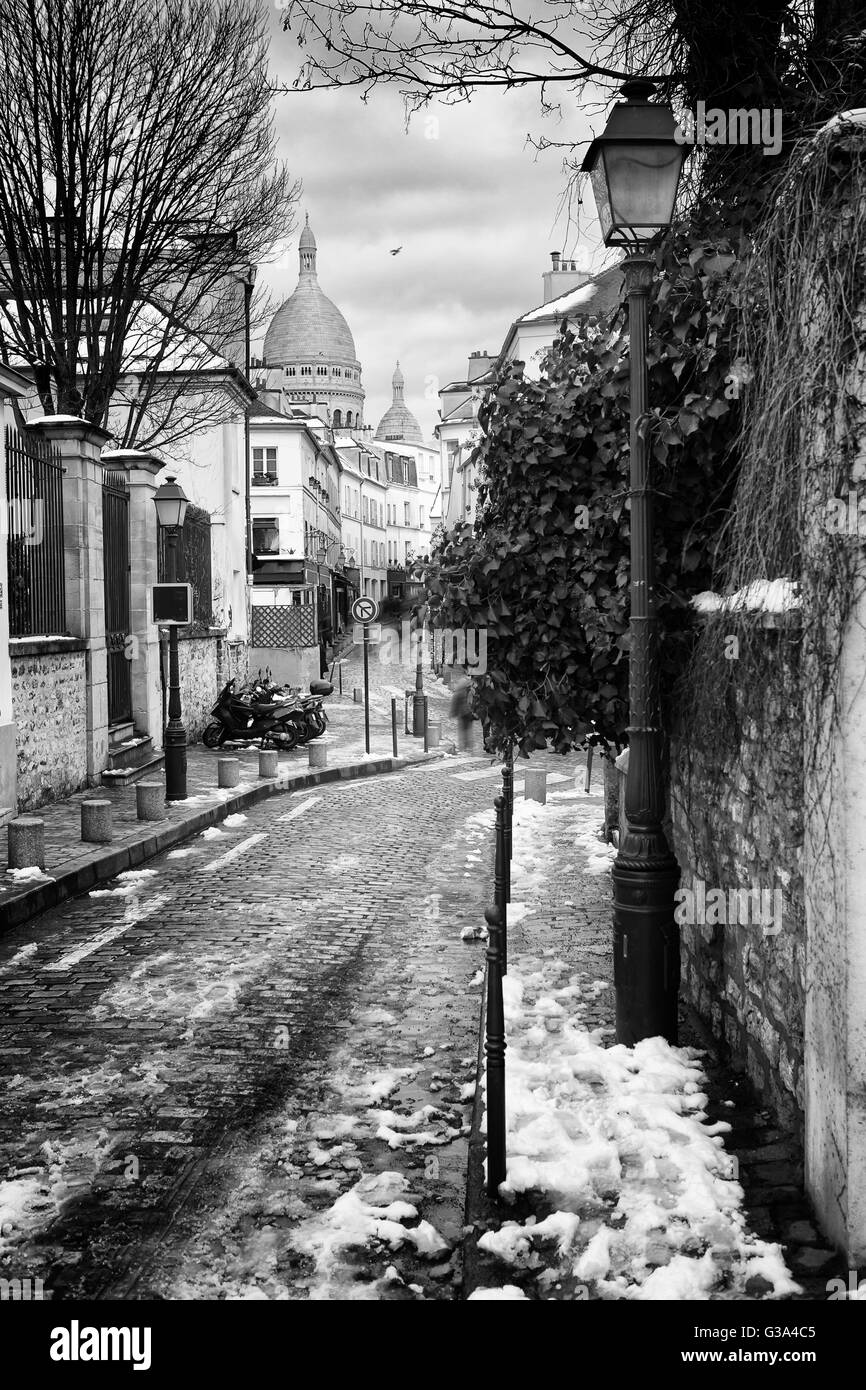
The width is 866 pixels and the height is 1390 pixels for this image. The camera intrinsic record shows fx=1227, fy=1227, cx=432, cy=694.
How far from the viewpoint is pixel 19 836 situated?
958 cm

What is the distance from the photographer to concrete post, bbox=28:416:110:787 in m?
15.1

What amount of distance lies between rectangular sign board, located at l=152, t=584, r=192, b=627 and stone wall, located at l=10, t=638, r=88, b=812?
3.78 feet

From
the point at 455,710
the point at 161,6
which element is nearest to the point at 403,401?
the point at 161,6

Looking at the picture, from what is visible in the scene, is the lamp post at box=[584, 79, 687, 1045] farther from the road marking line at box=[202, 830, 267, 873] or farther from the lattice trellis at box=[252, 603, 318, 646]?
the lattice trellis at box=[252, 603, 318, 646]

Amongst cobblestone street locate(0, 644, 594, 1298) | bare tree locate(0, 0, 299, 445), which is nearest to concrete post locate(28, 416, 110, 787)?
bare tree locate(0, 0, 299, 445)

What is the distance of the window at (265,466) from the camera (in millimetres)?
54906

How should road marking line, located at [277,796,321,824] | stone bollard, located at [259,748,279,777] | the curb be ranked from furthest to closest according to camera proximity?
stone bollard, located at [259,748,279,777]
road marking line, located at [277,796,321,824]
the curb

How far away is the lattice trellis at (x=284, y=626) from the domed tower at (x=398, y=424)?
12234cm

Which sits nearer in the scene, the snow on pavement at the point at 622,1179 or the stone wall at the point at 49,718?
the snow on pavement at the point at 622,1179

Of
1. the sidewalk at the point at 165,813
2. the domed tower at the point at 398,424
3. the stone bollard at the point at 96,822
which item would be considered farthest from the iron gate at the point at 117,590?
the domed tower at the point at 398,424

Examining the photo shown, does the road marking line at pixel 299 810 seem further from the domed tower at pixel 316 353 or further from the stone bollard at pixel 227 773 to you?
the domed tower at pixel 316 353

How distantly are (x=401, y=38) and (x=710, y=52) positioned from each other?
160 centimetres

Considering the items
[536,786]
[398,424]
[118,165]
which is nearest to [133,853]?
[536,786]
